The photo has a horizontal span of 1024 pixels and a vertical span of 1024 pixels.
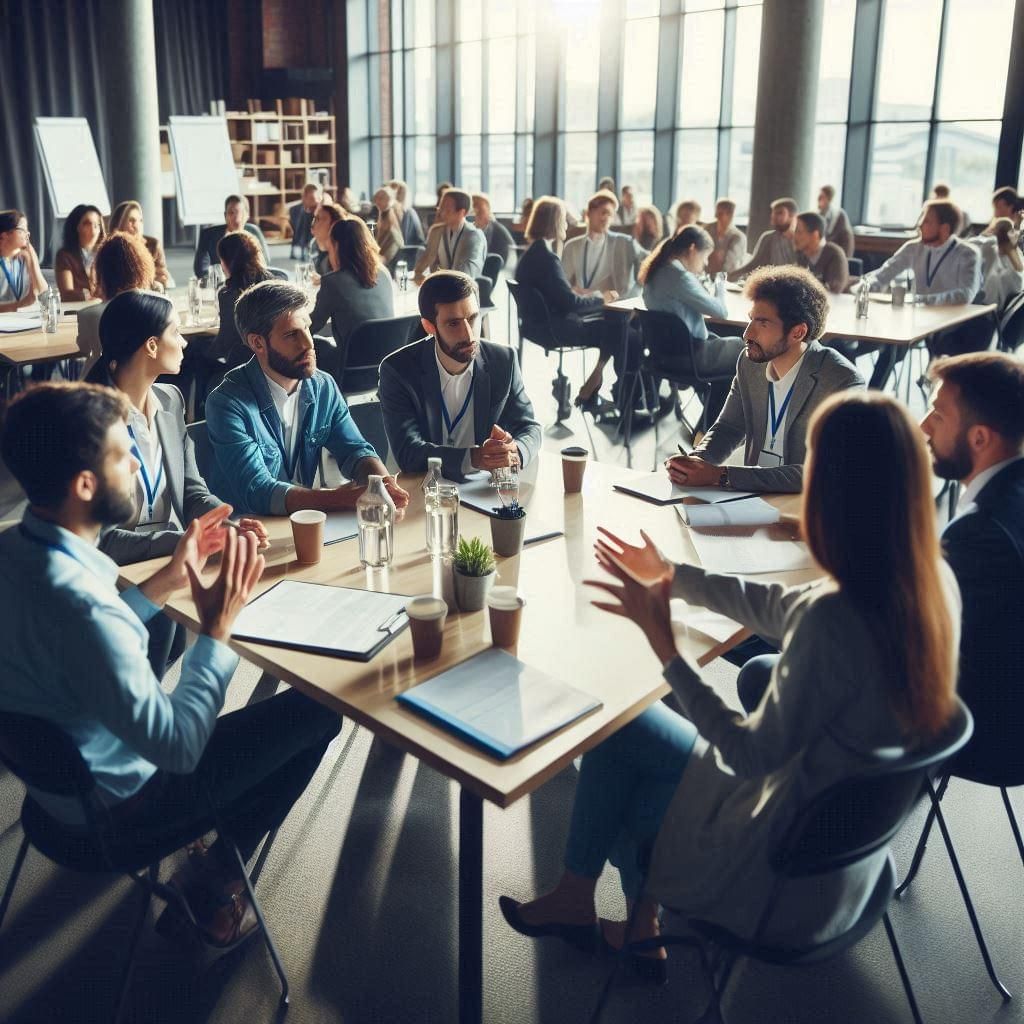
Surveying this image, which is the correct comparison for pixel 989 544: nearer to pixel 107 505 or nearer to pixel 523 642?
pixel 523 642

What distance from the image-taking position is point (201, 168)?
1090 centimetres

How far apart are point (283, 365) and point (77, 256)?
144 inches

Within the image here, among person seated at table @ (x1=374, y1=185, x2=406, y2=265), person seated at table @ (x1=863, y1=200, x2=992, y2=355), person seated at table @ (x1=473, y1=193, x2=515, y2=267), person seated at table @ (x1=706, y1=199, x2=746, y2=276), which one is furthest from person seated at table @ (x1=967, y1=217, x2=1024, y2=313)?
person seated at table @ (x1=374, y1=185, x2=406, y2=265)

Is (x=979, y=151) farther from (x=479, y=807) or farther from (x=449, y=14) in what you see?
(x=479, y=807)

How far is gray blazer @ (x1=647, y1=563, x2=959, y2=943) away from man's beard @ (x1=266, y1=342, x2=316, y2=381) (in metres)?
1.51

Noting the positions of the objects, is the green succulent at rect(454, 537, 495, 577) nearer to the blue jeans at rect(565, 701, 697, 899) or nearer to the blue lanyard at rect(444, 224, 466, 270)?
the blue jeans at rect(565, 701, 697, 899)

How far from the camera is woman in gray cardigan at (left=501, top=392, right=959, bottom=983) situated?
1.40 metres

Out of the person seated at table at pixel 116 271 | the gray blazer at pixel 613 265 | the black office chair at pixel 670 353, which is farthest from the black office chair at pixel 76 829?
the gray blazer at pixel 613 265

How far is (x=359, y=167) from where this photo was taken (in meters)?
16.9

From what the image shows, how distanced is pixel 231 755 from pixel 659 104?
1280cm

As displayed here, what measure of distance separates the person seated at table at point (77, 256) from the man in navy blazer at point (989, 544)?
4935mm

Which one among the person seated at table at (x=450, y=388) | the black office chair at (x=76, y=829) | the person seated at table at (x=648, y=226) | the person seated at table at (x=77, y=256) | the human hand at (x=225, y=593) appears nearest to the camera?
the black office chair at (x=76, y=829)

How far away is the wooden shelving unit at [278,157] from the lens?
625 inches

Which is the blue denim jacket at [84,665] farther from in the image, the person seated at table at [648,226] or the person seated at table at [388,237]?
the person seated at table at [648,226]
